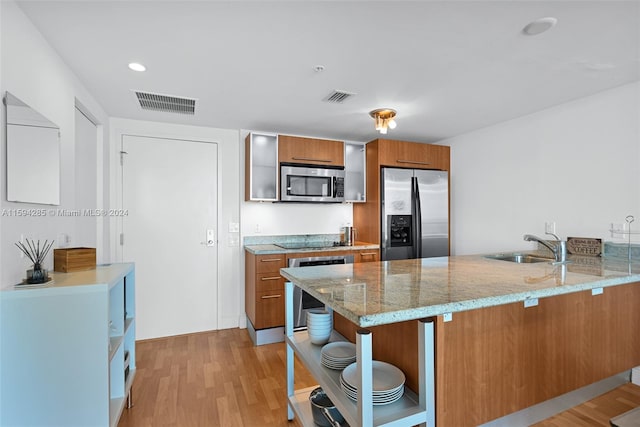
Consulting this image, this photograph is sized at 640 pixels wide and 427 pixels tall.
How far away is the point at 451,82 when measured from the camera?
2404mm

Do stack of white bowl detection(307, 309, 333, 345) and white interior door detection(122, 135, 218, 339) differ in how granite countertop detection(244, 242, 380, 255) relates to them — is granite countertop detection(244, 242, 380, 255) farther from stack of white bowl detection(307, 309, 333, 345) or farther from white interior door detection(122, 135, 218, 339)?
stack of white bowl detection(307, 309, 333, 345)

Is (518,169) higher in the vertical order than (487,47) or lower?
lower

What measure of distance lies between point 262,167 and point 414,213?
1.94m

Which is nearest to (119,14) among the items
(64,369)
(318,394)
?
(64,369)

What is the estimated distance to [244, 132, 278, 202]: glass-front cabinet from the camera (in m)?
3.44

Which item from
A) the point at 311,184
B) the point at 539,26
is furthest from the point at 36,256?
the point at 539,26

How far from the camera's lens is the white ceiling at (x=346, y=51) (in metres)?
1.56

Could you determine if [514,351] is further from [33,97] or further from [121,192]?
[121,192]

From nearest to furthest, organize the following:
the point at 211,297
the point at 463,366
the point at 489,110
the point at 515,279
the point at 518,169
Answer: the point at 463,366, the point at 515,279, the point at 489,110, the point at 518,169, the point at 211,297

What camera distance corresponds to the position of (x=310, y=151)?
366cm

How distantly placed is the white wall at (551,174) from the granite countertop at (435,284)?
2.54 feet

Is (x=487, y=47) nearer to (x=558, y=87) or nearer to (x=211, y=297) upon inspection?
(x=558, y=87)

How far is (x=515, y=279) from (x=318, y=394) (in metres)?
1.21

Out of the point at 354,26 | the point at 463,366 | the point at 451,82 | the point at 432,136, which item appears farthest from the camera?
the point at 432,136
